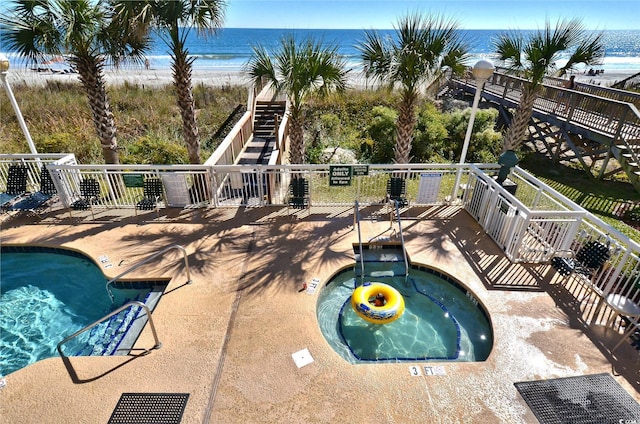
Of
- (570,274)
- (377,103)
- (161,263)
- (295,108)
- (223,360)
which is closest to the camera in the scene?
(223,360)

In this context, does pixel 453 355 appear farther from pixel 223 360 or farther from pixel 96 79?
pixel 96 79

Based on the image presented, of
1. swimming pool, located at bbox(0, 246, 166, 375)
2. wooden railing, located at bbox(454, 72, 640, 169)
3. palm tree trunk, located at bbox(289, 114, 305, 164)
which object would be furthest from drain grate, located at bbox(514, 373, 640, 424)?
wooden railing, located at bbox(454, 72, 640, 169)

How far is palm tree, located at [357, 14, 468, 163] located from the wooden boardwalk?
17.7ft

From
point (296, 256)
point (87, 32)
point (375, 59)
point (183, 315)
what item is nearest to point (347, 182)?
point (296, 256)

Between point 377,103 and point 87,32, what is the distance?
586 inches

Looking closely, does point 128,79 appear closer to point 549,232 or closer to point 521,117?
point 521,117

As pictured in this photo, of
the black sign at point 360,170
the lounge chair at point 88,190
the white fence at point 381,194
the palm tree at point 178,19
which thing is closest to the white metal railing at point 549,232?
the white fence at point 381,194

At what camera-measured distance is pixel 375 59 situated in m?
8.36

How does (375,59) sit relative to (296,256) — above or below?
above

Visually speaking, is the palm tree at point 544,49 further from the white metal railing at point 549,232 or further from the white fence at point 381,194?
the white metal railing at point 549,232

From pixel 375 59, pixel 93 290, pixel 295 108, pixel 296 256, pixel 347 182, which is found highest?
pixel 375 59

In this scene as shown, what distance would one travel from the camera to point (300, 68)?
7785 mm

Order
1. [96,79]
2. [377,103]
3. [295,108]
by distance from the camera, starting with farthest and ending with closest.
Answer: [377,103]
[96,79]
[295,108]

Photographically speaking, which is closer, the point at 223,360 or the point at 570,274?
the point at 223,360
